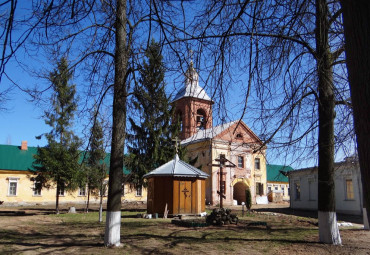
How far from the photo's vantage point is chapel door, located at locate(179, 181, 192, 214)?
60.7ft

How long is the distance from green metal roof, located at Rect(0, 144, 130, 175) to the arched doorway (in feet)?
42.5

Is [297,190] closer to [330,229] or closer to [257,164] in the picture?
[257,164]

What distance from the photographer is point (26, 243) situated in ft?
30.5

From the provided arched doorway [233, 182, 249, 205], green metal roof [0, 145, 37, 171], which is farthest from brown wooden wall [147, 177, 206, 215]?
green metal roof [0, 145, 37, 171]

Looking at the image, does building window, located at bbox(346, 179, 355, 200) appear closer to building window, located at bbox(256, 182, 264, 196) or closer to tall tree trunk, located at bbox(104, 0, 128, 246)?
building window, located at bbox(256, 182, 264, 196)

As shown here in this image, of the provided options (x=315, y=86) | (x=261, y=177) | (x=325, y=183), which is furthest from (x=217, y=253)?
(x=261, y=177)

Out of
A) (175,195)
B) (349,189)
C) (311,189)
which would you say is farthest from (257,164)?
(175,195)

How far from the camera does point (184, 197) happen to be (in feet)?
61.2

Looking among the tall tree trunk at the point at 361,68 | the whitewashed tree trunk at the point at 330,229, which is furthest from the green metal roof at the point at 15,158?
the tall tree trunk at the point at 361,68

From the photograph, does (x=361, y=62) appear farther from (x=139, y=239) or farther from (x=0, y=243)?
(x=0, y=243)

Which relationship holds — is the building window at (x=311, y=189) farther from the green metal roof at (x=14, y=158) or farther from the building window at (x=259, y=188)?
the green metal roof at (x=14, y=158)

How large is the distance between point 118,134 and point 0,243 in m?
4.61

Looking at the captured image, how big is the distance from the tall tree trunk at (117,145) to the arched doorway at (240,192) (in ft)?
97.3

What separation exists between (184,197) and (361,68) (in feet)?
55.0
